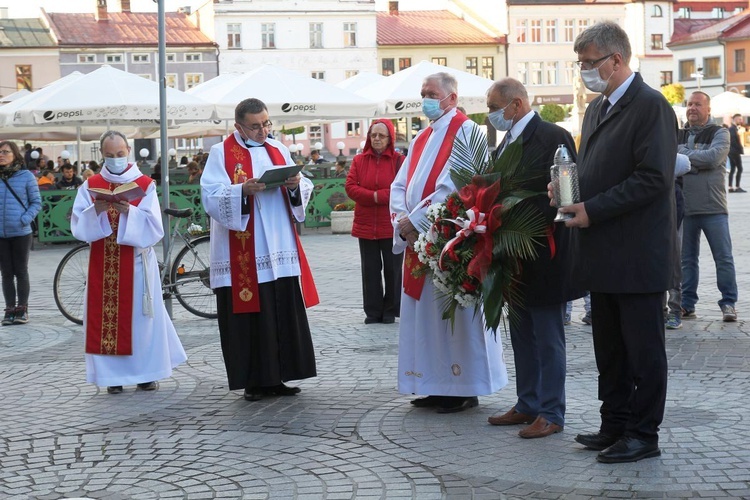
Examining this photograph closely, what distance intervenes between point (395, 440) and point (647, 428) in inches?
55.0

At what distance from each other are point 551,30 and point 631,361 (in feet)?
273

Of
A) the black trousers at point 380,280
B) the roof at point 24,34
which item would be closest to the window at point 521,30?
the roof at point 24,34

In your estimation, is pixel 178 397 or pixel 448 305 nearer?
pixel 448 305

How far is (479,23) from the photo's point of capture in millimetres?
84750

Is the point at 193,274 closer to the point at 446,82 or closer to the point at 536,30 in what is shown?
the point at 446,82

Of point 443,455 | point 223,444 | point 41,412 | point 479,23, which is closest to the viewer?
point 443,455

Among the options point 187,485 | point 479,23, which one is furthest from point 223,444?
point 479,23

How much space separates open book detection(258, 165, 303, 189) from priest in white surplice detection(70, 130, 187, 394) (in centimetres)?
111

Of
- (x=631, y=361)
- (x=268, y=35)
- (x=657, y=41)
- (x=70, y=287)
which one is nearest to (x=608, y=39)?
(x=631, y=361)

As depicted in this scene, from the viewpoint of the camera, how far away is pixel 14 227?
1111 centimetres

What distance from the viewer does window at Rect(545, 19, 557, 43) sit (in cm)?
8550

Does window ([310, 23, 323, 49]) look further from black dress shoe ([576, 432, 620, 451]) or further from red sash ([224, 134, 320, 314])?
black dress shoe ([576, 432, 620, 451])

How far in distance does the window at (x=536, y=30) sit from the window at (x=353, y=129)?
659 inches

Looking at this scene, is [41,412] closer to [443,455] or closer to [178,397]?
[178,397]
